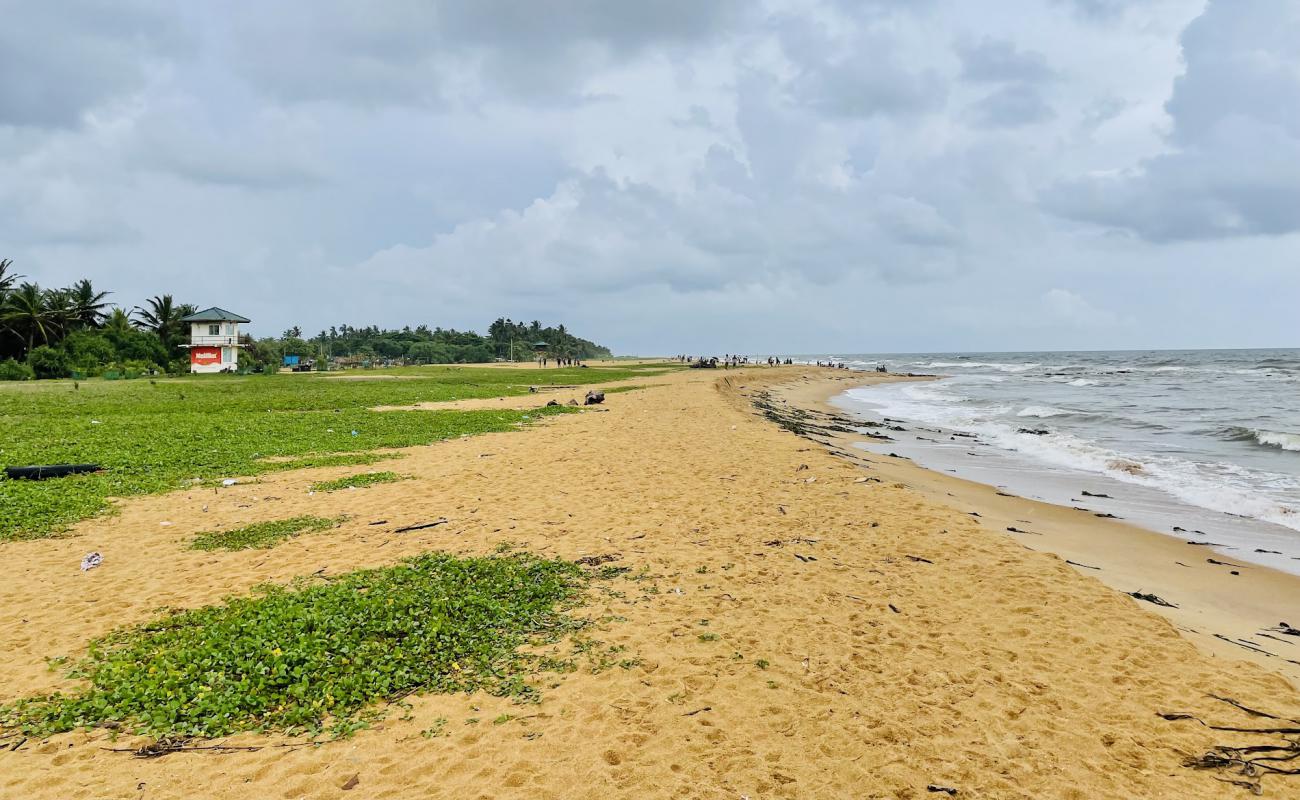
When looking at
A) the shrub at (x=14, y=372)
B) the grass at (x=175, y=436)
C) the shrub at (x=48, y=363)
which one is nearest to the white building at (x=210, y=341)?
the shrub at (x=48, y=363)

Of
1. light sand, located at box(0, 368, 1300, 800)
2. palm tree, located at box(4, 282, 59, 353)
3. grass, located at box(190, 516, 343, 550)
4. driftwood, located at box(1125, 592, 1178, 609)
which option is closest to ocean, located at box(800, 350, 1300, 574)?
driftwood, located at box(1125, 592, 1178, 609)

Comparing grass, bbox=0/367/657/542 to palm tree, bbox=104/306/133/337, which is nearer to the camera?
grass, bbox=0/367/657/542

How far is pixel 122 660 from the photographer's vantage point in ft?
18.9

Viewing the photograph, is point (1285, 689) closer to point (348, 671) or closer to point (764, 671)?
point (764, 671)

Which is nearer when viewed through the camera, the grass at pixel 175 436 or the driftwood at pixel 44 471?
the grass at pixel 175 436

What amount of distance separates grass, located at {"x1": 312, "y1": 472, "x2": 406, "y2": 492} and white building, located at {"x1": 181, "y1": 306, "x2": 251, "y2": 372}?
62964 mm

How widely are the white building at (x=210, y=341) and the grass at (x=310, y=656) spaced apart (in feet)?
228

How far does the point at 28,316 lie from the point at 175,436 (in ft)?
192

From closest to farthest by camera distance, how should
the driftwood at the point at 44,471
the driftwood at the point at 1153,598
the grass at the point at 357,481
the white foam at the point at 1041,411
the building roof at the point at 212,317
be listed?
the driftwood at the point at 1153,598, the driftwood at the point at 44,471, the grass at the point at 357,481, the white foam at the point at 1041,411, the building roof at the point at 212,317

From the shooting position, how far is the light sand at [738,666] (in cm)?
442

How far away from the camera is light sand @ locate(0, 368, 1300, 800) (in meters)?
4.42

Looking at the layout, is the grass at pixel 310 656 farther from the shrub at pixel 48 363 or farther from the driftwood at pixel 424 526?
the shrub at pixel 48 363

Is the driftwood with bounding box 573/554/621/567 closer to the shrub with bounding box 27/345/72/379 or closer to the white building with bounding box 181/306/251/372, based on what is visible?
the shrub with bounding box 27/345/72/379

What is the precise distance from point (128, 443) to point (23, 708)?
47.9 feet
